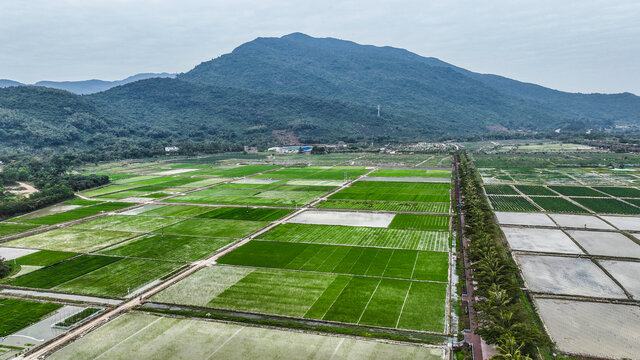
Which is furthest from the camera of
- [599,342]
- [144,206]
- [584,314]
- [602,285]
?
[144,206]

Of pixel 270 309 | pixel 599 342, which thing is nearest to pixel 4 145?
pixel 270 309

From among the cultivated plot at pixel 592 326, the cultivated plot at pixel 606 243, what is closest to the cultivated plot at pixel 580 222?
the cultivated plot at pixel 606 243

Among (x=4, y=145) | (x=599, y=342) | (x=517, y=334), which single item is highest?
(x=4, y=145)

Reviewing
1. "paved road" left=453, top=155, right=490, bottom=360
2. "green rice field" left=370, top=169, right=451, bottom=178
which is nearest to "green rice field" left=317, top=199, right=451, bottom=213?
"paved road" left=453, top=155, right=490, bottom=360

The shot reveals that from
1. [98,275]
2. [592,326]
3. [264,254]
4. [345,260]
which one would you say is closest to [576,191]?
[592,326]

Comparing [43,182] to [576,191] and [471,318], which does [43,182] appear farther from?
[576,191]

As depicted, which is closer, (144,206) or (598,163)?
(144,206)

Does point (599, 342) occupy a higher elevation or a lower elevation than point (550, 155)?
lower

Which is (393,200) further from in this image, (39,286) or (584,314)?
(39,286)
